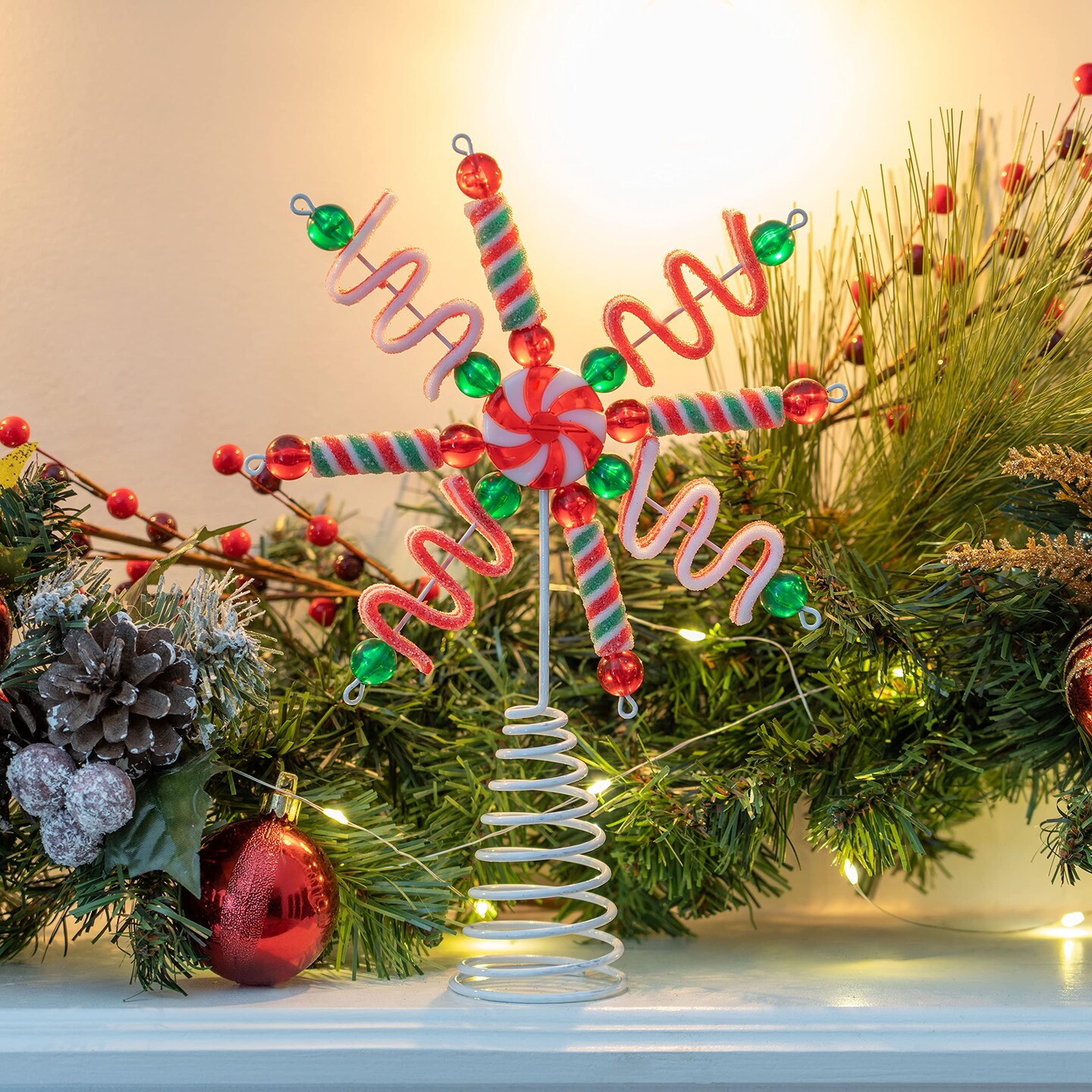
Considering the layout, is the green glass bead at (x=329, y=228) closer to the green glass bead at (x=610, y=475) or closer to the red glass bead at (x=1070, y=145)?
the green glass bead at (x=610, y=475)

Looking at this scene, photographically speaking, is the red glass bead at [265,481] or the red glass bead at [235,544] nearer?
the red glass bead at [265,481]

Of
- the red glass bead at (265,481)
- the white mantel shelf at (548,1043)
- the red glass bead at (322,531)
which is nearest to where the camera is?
the white mantel shelf at (548,1043)

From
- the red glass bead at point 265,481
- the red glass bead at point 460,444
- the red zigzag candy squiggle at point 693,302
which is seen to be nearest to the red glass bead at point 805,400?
the red zigzag candy squiggle at point 693,302

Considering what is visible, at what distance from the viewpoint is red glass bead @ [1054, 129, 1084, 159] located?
2.04 feet

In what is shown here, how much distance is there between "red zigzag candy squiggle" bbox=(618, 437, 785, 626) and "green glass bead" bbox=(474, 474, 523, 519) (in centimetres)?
6

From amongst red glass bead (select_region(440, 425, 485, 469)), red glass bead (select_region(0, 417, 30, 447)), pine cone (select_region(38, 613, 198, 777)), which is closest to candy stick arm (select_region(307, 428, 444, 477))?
red glass bead (select_region(440, 425, 485, 469))

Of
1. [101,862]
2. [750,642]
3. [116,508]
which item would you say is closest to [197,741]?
[101,862]

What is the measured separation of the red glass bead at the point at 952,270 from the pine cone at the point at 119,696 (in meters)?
0.46

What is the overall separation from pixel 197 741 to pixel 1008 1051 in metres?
0.39

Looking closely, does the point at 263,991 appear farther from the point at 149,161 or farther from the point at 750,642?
the point at 149,161

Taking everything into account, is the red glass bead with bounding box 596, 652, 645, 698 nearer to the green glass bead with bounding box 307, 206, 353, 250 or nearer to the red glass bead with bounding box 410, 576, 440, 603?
the red glass bead with bounding box 410, 576, 440, 603

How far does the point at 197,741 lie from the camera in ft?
1.79

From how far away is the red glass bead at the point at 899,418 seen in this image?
640 mm

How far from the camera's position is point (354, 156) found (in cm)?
74
